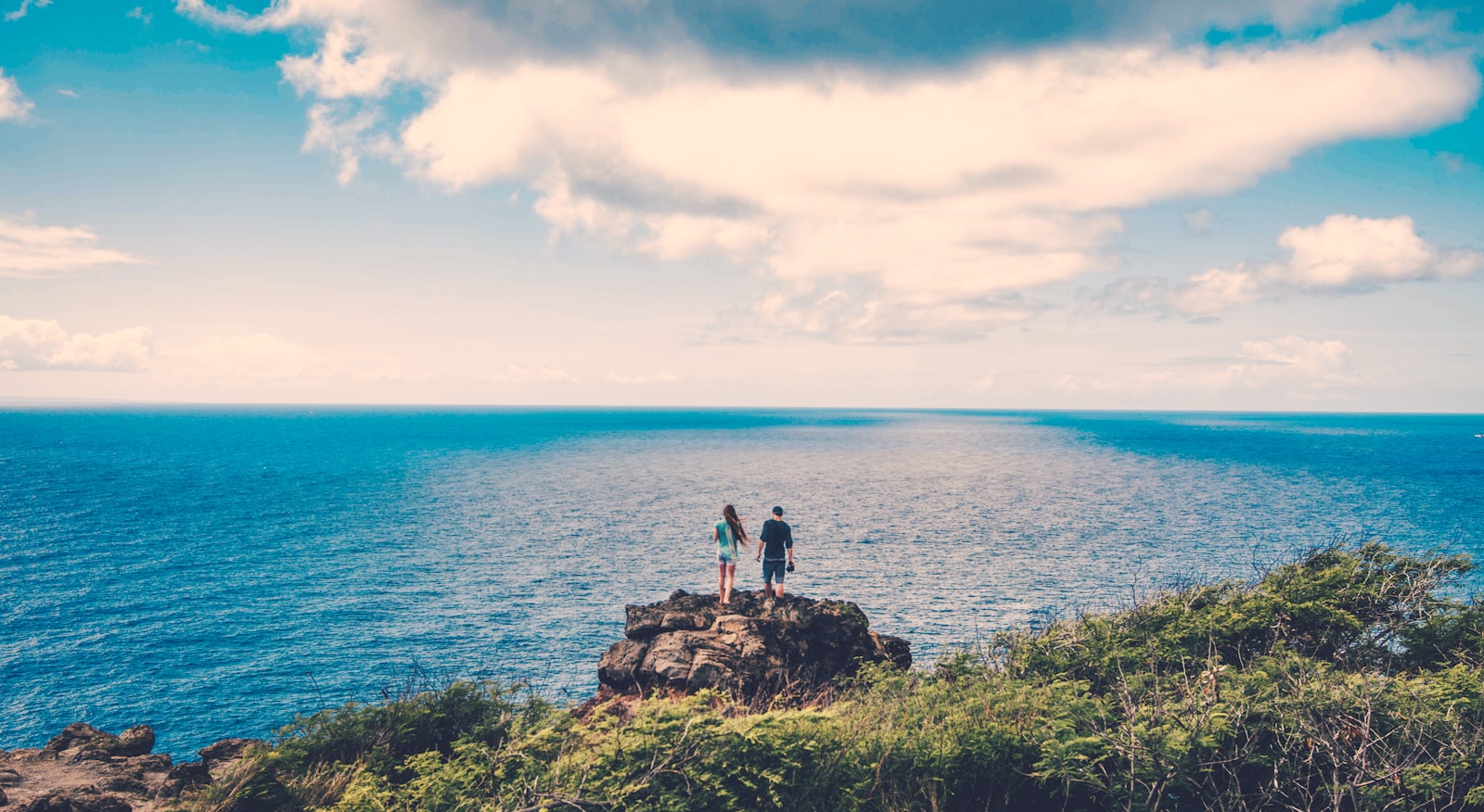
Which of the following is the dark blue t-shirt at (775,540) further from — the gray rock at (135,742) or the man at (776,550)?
the gray rock at (135,742)

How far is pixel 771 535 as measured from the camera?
20.6 meters

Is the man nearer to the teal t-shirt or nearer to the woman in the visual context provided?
the woman

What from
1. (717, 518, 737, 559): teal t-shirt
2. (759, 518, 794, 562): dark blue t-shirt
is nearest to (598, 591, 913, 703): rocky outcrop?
(759, 518, 794, 562): dark blue t-shirt

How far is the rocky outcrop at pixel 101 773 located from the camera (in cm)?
1054

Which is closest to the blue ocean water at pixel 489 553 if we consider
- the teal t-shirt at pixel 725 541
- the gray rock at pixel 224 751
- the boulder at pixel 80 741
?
the gray rock at pixel 224 751

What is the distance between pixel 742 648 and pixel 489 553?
147 feet

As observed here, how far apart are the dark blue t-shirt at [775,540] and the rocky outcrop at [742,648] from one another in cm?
142

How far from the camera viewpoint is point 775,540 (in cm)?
2067

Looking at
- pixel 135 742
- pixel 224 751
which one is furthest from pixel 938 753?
pixel 135 742

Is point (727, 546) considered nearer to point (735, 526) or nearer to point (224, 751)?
point (735, 526)

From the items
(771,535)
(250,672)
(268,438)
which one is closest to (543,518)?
(250,672)

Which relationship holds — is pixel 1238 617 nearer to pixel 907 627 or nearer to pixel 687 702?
pixel 687 702

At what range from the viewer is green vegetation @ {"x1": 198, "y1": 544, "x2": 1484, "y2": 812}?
950cm

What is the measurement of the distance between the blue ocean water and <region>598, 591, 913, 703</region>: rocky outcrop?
5.10 metres
